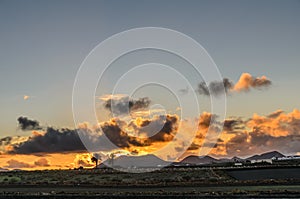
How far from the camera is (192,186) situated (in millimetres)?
52219

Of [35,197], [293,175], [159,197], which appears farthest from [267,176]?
[35,197]

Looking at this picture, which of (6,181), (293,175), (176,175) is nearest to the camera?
(293,175)

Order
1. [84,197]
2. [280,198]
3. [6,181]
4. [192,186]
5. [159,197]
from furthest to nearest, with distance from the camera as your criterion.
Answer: [6,181] → [192,186] → [84,197] → [159,197] → [280,198]

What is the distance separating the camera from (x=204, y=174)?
7281cm

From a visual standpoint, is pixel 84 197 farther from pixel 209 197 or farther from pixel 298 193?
pixel 298 193

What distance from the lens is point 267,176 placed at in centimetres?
6328

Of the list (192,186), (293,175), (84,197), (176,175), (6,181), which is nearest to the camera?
(84,197)

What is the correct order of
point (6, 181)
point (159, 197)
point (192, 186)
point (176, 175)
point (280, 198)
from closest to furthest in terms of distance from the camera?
point (280, 198) < point (159, 197) < point (192, 186) < point (176, 175) < point (6, 181)

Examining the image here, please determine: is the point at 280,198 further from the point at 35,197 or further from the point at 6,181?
the point at 6,181

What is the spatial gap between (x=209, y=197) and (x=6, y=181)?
167 ft

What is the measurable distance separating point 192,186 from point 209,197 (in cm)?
1261

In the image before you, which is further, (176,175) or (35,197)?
(176,175)

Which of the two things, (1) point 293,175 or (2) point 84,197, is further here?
(1) point 293,175

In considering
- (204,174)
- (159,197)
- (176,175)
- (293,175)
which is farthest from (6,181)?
(293,175)
